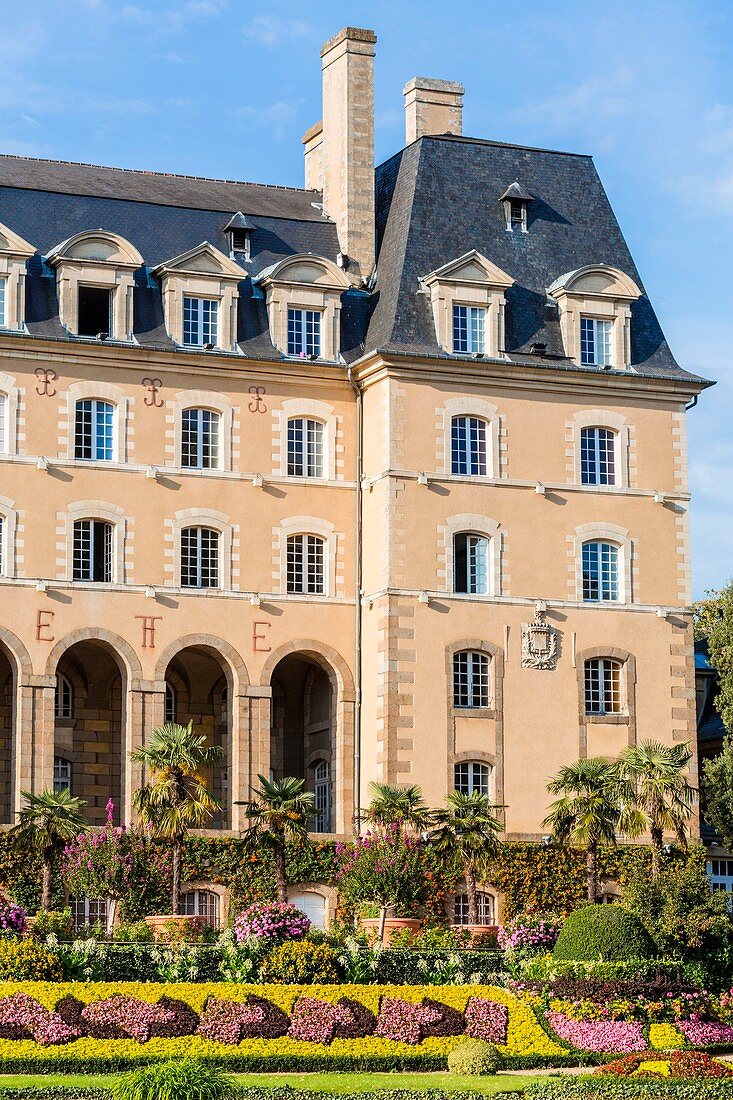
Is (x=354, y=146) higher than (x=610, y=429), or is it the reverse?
(x=354, y=146)

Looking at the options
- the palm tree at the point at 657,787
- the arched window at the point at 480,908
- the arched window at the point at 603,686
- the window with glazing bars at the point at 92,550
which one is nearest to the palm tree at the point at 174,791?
the window with glazing bars at the point at 92,550

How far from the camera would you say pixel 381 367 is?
5831cm

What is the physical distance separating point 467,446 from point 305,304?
239 inches

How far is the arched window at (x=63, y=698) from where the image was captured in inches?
2325

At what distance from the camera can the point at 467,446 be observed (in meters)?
58.8

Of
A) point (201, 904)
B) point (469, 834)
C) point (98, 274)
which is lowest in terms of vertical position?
point (201, 904)

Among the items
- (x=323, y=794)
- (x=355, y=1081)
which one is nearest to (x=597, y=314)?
(x=323, y=794)

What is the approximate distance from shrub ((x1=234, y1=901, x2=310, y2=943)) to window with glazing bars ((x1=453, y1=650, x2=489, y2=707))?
41.4ft

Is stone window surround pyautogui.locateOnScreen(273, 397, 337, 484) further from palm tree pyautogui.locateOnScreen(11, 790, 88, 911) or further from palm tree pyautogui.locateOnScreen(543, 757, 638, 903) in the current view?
palm tree pyautogui.locateOnScreen(11, 790, 88, 911)

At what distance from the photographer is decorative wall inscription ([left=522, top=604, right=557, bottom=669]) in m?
57.9

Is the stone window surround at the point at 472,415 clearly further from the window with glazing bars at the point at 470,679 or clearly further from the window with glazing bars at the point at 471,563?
the window with glazing bars at the point at 470,679

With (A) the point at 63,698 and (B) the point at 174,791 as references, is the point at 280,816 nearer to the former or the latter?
(B) the point at 174,791

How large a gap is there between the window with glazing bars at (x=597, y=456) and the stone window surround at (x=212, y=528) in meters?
10.1

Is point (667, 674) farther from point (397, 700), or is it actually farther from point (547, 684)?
point (397, 700)
